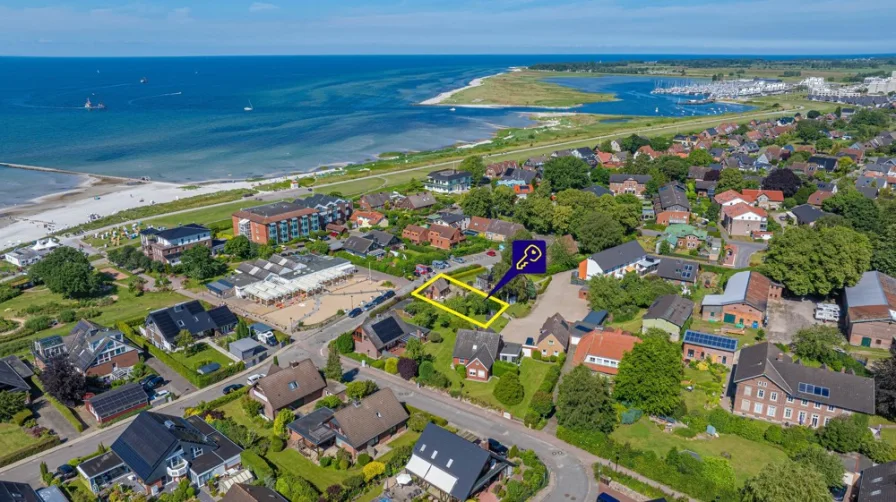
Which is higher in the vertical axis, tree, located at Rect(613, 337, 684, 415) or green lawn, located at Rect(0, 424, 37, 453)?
tree, located at Rect(613, 337, 684, 415)

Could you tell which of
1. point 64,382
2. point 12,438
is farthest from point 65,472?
point 64,382

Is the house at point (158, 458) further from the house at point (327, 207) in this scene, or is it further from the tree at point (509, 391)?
the house at point (327, 207)

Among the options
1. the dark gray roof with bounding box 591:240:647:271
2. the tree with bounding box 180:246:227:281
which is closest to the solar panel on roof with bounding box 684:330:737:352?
the dark gray roof with bounding box 591:240:647:271

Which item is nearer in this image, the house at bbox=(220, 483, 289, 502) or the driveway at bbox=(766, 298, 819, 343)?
the house at bbox=(220, 483, 289, 502)

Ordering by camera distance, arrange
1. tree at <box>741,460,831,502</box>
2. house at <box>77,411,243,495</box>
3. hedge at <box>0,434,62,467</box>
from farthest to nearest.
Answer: hedge at <box>0,434,62,467</box> → house at <box>77,411,243,495</box> → tree at <box>741,460,831,502</box>

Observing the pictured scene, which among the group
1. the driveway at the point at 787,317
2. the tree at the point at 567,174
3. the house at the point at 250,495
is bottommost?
the driveway at the point at 787,317

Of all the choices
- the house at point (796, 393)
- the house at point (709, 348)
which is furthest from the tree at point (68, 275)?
the house at point (796, 393)

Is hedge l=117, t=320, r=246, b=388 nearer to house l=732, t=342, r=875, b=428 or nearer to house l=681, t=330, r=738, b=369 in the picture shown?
house l=681, t=330, r=738, b=369
